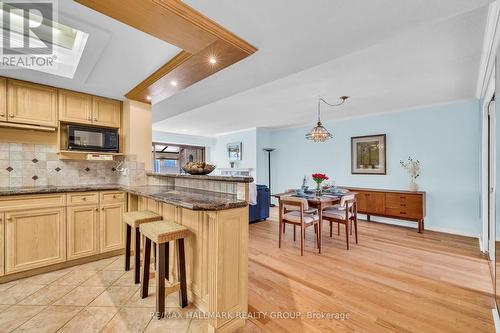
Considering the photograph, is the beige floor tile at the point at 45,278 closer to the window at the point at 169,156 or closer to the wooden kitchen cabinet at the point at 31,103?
the wooden kitchen cabinet at the point at 31,103

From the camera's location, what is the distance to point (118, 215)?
2867mm

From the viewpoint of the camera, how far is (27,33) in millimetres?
1699

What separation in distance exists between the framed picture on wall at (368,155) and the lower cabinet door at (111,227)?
4.69 metres

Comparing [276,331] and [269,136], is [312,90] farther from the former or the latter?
[269,136]

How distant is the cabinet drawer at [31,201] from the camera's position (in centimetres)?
217

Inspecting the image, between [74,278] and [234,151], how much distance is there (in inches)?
208

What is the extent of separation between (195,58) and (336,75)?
1745 millimetres

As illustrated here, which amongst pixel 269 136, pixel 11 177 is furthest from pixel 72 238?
pixel 269 136

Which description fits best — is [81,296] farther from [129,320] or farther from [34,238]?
[34,238]

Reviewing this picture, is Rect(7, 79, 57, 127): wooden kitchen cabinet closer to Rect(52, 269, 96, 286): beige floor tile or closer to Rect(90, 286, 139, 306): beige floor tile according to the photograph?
Rect(52, 269, 96, 286): beige floor tile

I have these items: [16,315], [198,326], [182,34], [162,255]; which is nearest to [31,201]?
[16,315]

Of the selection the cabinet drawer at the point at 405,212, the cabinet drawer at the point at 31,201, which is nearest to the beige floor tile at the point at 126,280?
the cabinet drawer at the point at 31,201

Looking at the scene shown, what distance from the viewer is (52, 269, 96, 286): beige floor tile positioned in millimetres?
2201

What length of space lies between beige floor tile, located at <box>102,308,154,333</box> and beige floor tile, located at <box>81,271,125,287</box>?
562 mm
